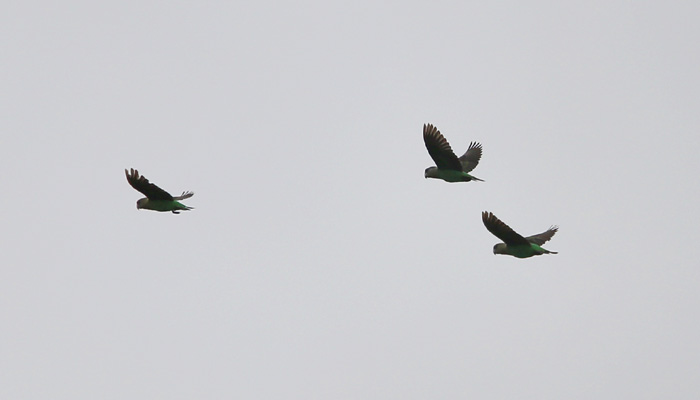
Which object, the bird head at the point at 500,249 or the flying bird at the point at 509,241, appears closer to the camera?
the flying bird at the point at 509,241

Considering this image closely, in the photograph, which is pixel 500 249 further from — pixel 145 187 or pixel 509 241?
pixel 145 187

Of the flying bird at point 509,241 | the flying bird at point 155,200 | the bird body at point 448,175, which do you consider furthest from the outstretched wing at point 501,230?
the flying bird at point 155,200

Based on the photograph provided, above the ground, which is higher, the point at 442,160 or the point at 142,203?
the point at 442,160

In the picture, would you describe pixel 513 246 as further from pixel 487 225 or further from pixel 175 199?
pixel 175 199

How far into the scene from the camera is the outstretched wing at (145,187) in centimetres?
2824

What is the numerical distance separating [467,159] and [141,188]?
13152 mm

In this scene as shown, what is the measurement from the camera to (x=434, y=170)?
32375 mm

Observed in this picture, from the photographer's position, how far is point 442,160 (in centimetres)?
3161

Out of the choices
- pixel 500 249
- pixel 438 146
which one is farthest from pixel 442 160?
pixel 500 249

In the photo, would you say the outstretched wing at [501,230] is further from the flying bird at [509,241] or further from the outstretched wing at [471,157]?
the outstretched wing at [471,157]

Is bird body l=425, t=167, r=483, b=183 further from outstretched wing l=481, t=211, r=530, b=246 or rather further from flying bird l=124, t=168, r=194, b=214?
flying bird l=124, t=168, r=194, b=214

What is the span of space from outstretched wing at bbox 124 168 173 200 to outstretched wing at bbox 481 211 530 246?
10047 mm

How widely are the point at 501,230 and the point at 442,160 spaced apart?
492cm

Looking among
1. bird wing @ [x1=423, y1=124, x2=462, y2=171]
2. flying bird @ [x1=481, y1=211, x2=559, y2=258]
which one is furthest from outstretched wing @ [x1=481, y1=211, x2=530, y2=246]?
bird wing @ [x1=423, y1=124, x2=462, y2=171]
